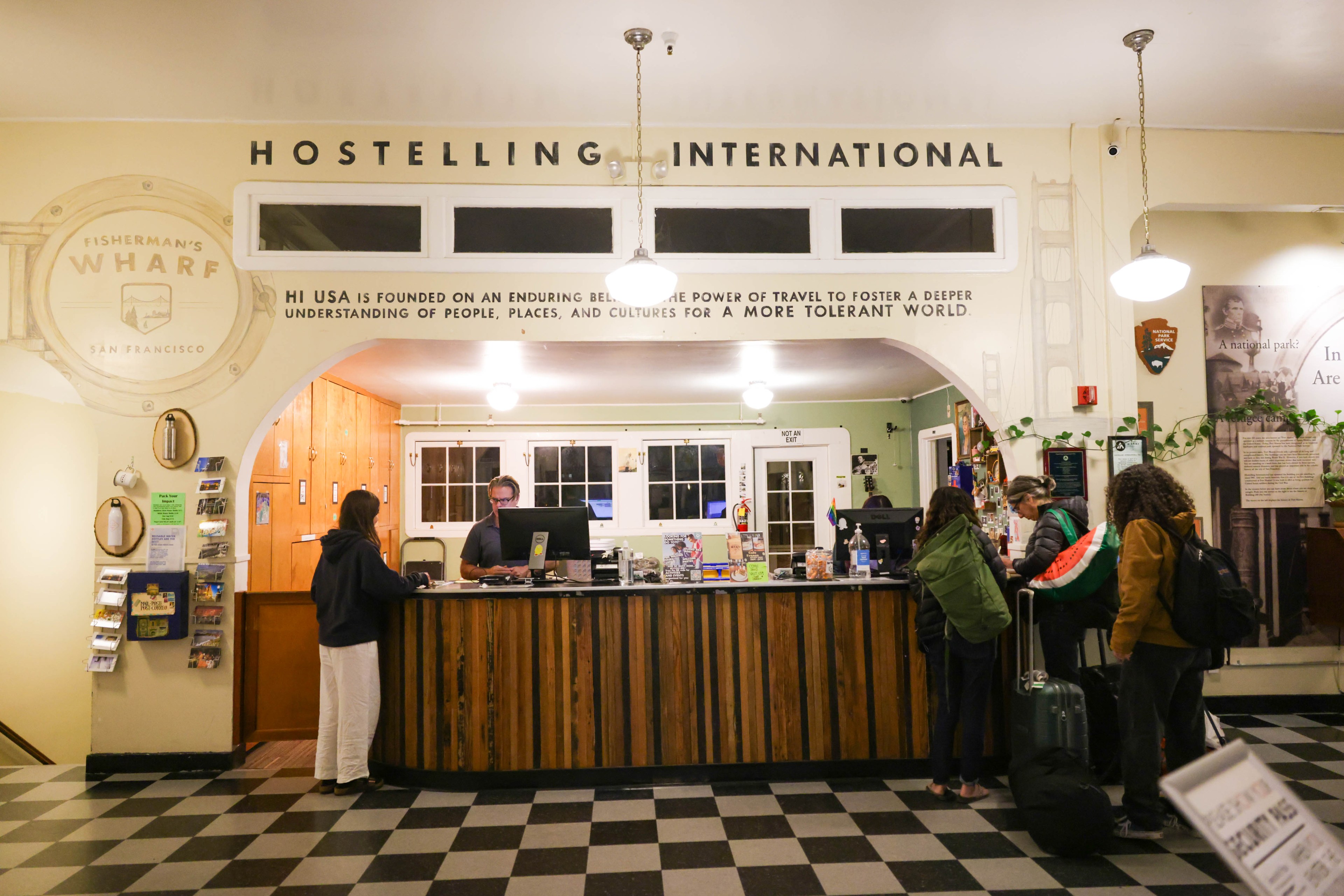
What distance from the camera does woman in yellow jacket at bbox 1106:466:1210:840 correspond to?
3123mm

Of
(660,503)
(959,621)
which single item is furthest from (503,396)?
(959,621)

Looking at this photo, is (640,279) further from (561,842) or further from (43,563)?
(43,563)

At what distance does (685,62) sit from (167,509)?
3.60m

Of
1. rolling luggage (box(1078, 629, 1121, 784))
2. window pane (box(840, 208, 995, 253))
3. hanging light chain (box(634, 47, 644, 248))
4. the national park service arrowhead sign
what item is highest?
hanging light chain (box(634, 47, 644, 248))

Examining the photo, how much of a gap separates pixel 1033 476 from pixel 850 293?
1420 mm

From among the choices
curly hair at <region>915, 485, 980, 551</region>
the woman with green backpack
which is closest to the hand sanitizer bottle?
the woman with green backpack

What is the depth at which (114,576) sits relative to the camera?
4324 millimetres

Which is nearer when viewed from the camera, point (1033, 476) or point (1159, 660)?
point (1159, 660)

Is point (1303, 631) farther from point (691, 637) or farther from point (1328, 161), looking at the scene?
point (691, 637)

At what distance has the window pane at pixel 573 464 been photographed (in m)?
10.1

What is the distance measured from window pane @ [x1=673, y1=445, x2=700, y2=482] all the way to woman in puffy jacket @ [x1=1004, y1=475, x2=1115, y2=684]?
19.7ft

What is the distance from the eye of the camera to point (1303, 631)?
507 cm

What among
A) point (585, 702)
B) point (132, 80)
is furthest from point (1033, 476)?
point (132, 80)

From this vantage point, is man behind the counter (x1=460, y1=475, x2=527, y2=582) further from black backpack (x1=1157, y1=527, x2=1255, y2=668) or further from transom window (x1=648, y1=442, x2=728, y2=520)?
transom window (x1=648, y1=442, x2=728, y2=520)
